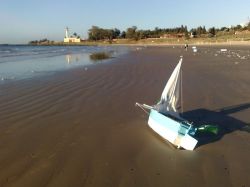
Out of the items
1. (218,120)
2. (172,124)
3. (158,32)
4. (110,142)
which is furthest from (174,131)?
(158,32)

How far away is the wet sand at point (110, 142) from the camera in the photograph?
20.8 feet

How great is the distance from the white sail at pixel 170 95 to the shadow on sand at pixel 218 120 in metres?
1.09

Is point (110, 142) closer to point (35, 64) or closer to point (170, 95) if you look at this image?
point (170, 95)

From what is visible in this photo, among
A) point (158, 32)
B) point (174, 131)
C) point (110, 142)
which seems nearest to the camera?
point (174, 131)

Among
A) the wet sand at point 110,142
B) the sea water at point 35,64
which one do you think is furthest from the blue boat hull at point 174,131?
the sea water at point 35,64

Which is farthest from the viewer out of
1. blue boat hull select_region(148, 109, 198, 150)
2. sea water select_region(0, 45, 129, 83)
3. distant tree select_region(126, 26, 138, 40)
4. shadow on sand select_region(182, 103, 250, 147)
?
distant tree select_region(126, 26, 138, 40)

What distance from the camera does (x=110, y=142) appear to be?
26.9 ft

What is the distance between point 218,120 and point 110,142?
3671 mm

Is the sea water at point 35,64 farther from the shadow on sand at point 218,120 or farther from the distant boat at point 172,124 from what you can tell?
the distant boat at point 172,124

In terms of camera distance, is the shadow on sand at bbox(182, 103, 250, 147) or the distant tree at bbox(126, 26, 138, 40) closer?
the shadow on sand at bbox(182, 103, 250, 147)

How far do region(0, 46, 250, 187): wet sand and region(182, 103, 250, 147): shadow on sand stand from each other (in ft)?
0.09

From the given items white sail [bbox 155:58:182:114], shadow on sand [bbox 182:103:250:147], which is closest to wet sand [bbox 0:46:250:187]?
shadow on sand [bbox 182:103:250:147]

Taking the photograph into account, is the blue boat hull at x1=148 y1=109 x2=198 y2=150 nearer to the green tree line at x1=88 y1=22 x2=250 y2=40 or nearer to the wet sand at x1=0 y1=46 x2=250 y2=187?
the wet sand at x1=0 y1=46 x2=250 y2=187

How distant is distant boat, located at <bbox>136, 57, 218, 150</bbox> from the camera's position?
736cm
